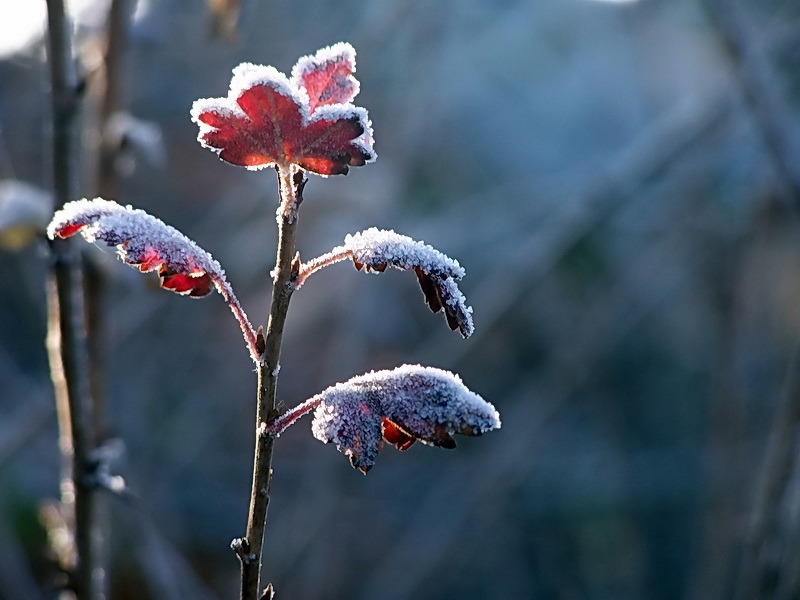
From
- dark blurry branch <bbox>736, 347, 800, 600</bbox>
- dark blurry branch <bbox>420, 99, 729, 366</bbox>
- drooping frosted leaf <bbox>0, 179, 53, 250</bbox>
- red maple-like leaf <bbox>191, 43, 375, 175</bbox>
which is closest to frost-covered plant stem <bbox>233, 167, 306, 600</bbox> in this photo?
red maple-like leaf <bbox>191, 43, 375, 175</bbox>

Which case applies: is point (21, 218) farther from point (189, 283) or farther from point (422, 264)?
point (422, 264)

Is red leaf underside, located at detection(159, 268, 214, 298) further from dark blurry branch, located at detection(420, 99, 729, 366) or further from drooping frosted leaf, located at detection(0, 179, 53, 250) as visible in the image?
dark blurry branch, located at detection(420, 99, 729, 366)

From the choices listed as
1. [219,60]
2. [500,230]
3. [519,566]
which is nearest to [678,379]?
[500,230]

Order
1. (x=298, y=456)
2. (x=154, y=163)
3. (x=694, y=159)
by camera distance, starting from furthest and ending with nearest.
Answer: (x=298, y=456), (x=694, y=159), (x=154, y=163)

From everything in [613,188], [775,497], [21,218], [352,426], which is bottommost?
[352,426]

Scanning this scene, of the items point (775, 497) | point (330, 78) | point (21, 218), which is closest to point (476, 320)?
point (775, 497)

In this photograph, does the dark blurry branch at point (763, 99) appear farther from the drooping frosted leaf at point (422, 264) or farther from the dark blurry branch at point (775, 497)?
the drooping frosted leaf at point (422, 264)

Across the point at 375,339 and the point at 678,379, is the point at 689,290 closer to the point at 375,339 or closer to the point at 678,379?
the point at 678,379
